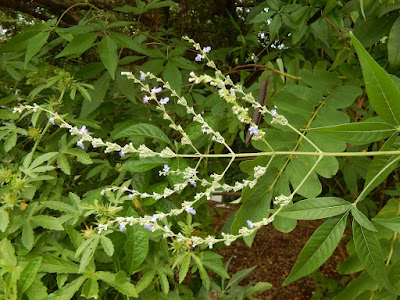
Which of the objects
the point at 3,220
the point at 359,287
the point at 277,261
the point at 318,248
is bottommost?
the point at 277,261

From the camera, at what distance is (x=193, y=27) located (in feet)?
9.01

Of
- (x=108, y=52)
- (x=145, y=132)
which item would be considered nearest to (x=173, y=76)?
(x=108, y=52)

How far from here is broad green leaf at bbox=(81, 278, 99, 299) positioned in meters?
0.83

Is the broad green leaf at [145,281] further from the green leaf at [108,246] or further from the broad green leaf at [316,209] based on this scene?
the broad green leaf at [316,209]

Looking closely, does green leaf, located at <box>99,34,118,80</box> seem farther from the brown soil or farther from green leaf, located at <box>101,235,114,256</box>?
the brown soil

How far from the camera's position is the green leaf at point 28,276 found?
823 millimetres

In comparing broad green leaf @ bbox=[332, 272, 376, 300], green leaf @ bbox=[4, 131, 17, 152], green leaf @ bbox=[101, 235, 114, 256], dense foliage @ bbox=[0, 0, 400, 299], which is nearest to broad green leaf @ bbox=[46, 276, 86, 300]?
dense foliage @ bbox=[0, 0, 400, 299]

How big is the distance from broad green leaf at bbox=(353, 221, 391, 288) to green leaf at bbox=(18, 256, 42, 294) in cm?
74

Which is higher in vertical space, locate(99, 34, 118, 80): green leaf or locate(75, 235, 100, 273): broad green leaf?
locate(99, 34, 118, 80): green leaf

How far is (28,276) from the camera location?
0.82 metres

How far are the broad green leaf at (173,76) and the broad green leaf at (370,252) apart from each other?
74 centimetres

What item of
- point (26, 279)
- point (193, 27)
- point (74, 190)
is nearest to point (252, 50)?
point (193, 27)

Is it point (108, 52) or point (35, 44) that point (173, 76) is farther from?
point (35, 44)

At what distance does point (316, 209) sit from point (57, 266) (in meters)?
0.67
